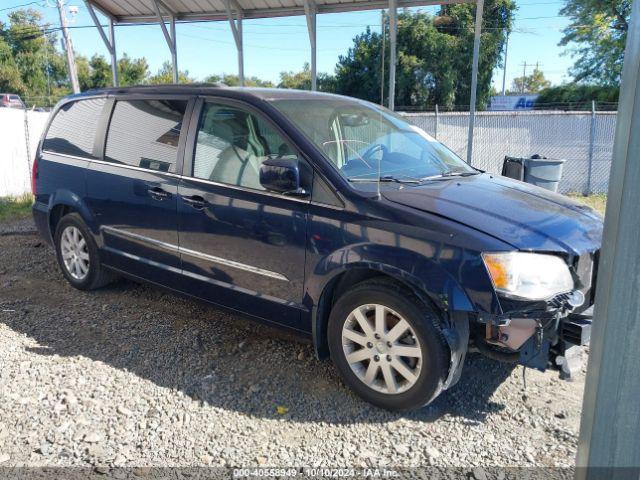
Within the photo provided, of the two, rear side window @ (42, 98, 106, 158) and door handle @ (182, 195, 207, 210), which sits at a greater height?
rear side window @ (42, 98, 106, 158)

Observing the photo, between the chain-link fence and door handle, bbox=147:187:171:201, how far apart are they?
8.76 metres

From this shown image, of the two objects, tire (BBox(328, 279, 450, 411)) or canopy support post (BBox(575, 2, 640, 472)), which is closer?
canopy support post (BBox(575, 2, 640, 472))

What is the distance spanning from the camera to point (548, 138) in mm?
11906

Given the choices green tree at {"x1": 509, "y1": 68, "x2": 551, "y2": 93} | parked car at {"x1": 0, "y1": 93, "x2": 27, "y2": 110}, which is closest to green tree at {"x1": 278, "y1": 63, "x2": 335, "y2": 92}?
parked car at {"x1": 0, "y1": 93, "x2": 27, "y2": 110}

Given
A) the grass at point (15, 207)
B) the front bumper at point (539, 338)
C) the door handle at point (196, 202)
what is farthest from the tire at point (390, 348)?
the grass at point (15, 207)

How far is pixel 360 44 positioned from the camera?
44.2 meters

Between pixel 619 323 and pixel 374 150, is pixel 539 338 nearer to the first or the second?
pixel 619 323

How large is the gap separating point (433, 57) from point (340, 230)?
41832 millimetres

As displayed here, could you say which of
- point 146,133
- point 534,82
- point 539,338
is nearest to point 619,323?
point 539,338

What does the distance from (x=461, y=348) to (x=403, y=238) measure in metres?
0.68

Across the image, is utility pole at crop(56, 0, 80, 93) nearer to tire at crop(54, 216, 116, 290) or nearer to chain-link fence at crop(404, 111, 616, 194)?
chain-link fence at crop(404, 111, 616, 194)

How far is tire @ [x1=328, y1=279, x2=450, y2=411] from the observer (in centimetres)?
299

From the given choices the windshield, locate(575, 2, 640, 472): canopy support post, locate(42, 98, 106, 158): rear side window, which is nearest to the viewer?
locate(575, 2, 640, 472): canopy support post

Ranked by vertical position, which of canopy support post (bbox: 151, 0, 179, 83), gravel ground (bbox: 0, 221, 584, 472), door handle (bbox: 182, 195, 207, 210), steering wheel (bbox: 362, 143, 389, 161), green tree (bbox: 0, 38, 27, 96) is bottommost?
gravel ground (bbox: 0, 221, 584, 472)
